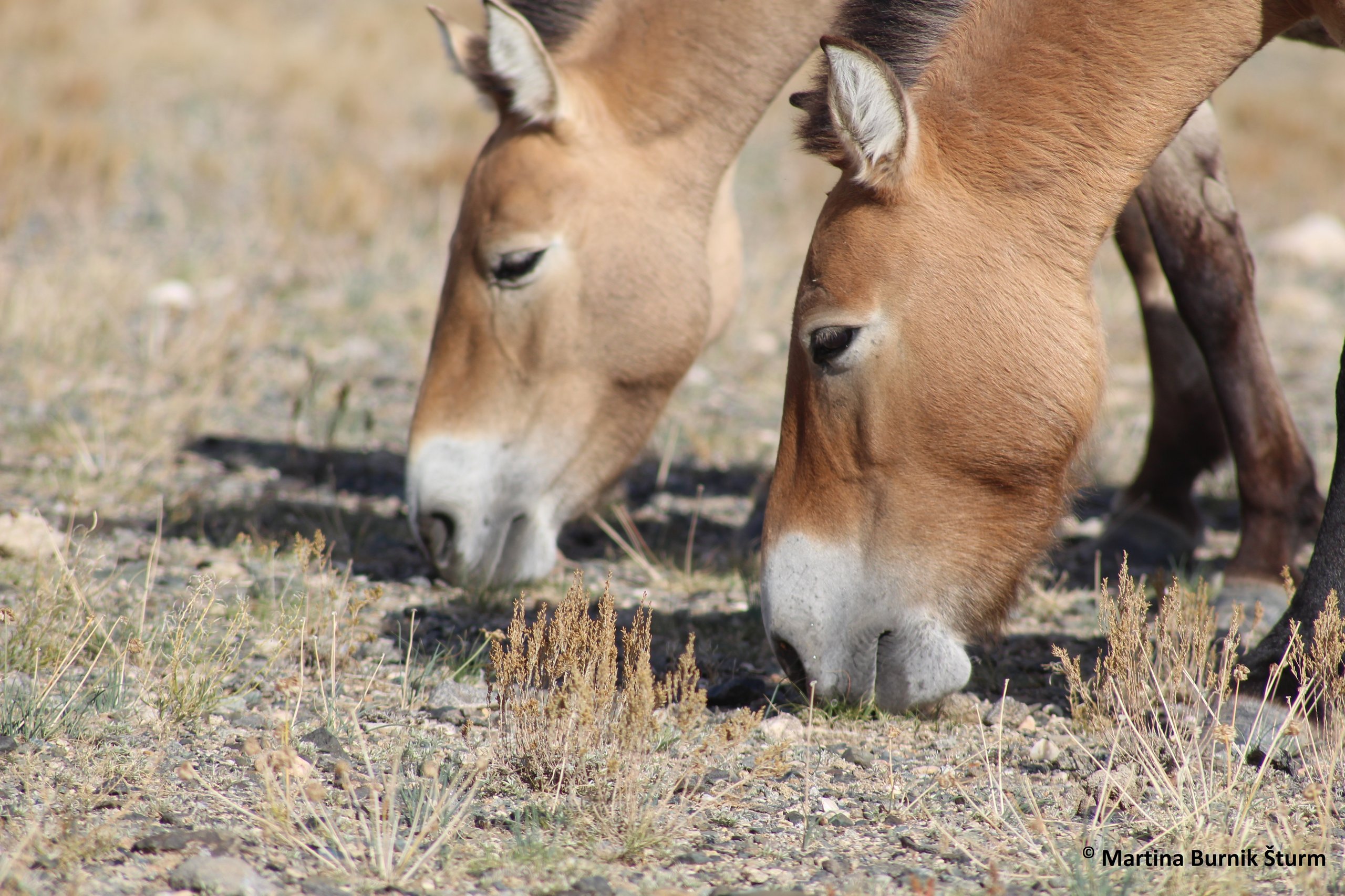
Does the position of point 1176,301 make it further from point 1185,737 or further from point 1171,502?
point 1185,737

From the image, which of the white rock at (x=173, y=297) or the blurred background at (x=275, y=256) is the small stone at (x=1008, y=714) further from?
the white rock at (x=173, y=297)

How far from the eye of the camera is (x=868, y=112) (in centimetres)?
263

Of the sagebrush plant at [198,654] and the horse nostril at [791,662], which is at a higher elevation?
the horse nostril at [791,662]

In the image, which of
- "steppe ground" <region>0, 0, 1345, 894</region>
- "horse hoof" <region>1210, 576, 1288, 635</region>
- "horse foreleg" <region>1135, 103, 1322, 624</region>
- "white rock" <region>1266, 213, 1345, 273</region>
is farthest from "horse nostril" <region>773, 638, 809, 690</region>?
"white rock" <region>1266, 213, 1345, 273</region>

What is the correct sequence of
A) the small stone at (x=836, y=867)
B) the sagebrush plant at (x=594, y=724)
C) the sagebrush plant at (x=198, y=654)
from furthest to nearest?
the sagebrush plant at (x=198, y=654) < the sagebrush plant at (x=594, y=724) < the small stone at (x=836, y=867)

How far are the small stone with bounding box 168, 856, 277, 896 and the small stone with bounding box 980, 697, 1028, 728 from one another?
1.80 meters

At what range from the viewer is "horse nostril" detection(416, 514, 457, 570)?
3812mm

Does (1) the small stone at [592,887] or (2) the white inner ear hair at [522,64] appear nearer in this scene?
(1) the small stone at [592,887]

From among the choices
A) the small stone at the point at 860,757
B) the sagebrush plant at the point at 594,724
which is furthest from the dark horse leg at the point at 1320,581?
the sagebrush plant at the point at 594,724

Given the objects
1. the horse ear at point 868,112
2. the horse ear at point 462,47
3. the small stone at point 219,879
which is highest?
the horse ear at point 462,47

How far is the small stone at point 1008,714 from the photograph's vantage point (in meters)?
2.93

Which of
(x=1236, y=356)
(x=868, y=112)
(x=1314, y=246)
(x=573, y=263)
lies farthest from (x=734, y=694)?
(x=1314, y=246)

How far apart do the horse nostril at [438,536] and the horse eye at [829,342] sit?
1586 mm

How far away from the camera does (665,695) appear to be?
2652 mm
